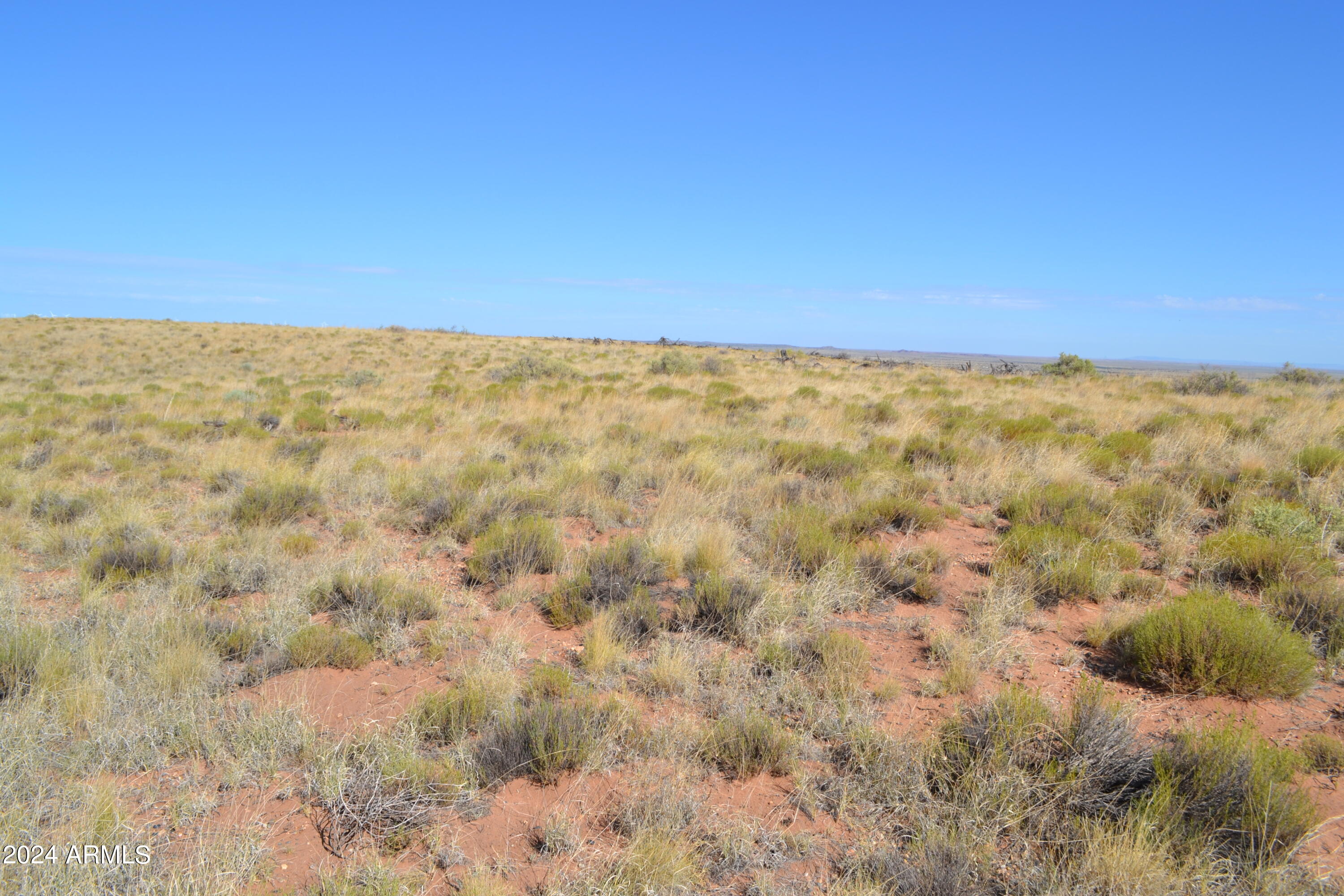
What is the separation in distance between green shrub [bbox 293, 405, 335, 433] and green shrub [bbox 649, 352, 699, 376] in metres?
10.8

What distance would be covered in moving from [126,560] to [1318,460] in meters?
11.7

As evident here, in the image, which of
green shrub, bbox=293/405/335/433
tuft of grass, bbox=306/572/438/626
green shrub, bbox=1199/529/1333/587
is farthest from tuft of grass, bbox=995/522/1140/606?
green shrub, bbox=293/405/335/433

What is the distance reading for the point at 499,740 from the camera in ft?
A: 10.2

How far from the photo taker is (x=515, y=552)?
5387 mm

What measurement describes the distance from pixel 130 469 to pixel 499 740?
7.85m

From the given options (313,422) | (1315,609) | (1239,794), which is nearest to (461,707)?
(1239,794)

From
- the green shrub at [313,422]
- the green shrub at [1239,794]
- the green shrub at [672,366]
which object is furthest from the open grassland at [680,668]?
the green shrub at [672,366]

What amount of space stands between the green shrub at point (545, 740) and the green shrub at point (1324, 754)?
122 inches

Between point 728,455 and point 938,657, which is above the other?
point 728,455

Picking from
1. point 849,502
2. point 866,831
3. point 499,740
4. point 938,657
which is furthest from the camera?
point 849,502

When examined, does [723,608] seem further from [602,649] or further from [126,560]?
[126,560]

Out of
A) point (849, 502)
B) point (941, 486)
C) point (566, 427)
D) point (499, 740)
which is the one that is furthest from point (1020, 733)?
point (566, 427)

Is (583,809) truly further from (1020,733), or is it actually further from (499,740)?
(1020,733)

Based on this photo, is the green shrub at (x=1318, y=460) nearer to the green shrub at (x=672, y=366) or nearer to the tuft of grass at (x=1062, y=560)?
the tuft of grass at (x=1062, y=560)
